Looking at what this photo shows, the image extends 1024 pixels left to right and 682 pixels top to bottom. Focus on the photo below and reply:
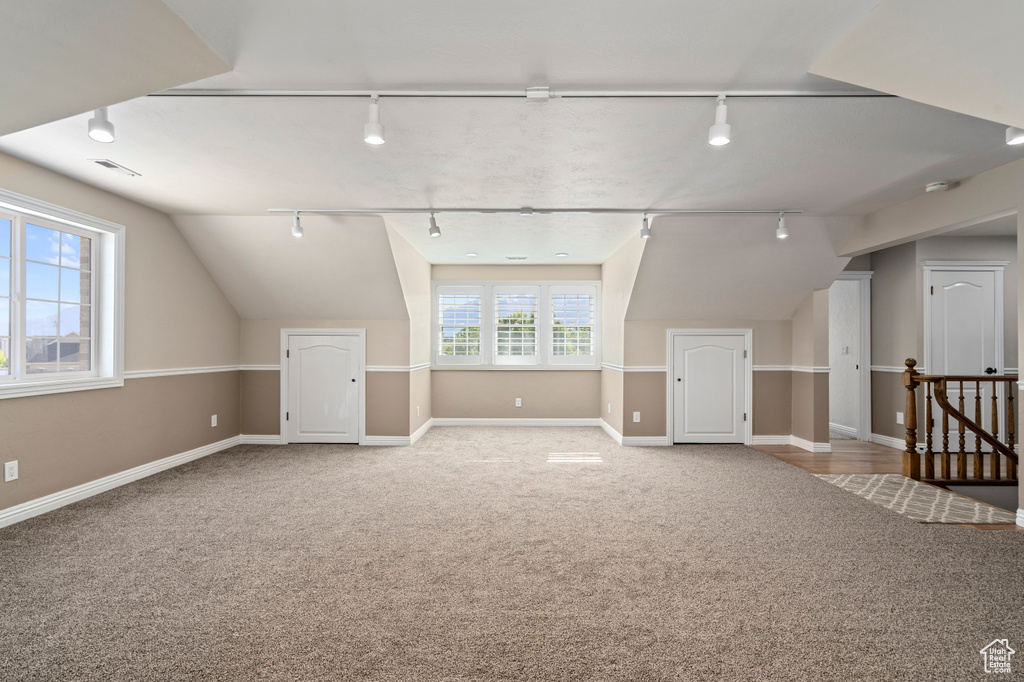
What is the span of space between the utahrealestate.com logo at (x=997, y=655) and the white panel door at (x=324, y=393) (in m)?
5.63

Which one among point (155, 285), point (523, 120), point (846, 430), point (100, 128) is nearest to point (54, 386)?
point (155, 285)

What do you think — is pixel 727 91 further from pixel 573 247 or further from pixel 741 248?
pixel 573 247

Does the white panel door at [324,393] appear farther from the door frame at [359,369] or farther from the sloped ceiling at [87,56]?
the sloped ceiling at [87,56]

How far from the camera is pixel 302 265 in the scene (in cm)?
549

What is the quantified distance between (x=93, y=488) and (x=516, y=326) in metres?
5.13

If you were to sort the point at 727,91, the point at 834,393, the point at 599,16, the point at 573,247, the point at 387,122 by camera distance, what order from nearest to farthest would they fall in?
the point at 599,16 → the point at 727,91 → the point at 387,122 → the point at 573,247 → the point at 834,393

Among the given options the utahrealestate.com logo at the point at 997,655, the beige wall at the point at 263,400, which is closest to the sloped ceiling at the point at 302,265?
the beige wall at the point at 263,400

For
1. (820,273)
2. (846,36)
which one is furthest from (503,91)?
(820,273)

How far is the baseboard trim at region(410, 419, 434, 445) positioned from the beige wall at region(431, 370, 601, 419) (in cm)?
20

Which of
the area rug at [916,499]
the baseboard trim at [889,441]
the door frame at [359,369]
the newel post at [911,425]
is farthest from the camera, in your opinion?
the door frame at [359,369]

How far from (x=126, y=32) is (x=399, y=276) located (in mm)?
3671

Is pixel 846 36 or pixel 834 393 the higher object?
pixel 846 36

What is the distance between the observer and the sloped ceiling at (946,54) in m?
1.64

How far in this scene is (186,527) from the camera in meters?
3.35
